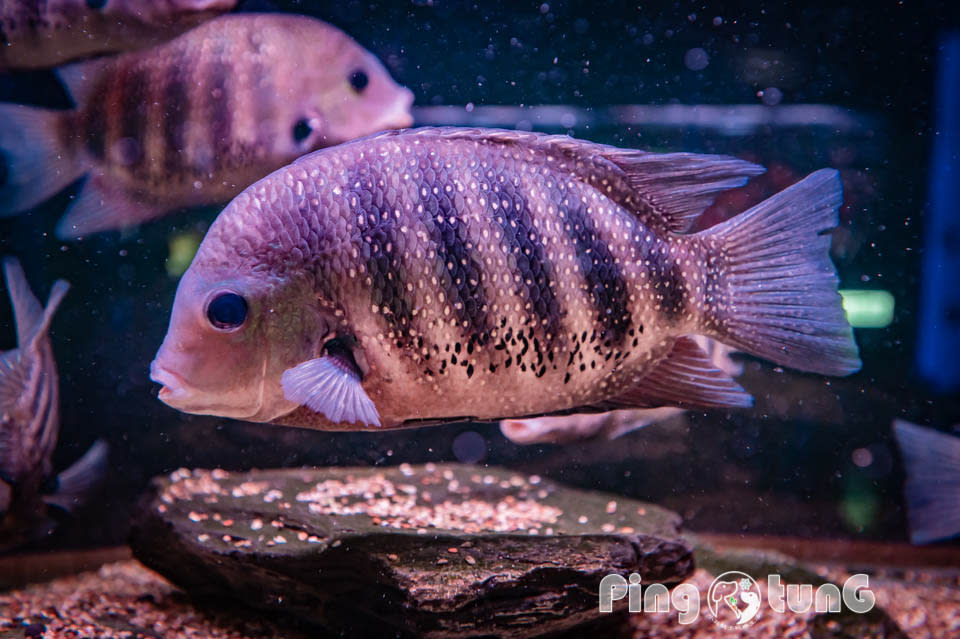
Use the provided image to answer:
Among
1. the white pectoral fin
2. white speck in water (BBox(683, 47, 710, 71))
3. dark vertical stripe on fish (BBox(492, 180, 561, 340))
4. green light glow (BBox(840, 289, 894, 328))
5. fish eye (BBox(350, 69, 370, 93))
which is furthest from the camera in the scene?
green light glow (BBox(840, 289, 894, 328))

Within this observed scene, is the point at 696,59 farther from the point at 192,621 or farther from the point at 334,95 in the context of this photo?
the point at 192,621

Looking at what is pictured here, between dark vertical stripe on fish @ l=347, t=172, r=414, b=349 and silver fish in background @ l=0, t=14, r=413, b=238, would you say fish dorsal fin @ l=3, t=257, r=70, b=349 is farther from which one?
dark vertical stripe on fish @ l=347, t=172, r=414, b=349

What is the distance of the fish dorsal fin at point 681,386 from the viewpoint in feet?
6.16

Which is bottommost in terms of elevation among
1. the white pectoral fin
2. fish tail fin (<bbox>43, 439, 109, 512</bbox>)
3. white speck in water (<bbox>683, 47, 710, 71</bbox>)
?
fish tail fin (<bbox>43, 439, 109, 512</bbox>)

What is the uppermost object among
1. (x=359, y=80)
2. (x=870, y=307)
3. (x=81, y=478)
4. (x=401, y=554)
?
(x=359, y=80)

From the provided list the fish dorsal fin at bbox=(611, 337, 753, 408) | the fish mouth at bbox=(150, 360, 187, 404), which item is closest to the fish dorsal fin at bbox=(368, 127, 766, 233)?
the fish dorsal fin at bbox=(611, 337, 753, 408)

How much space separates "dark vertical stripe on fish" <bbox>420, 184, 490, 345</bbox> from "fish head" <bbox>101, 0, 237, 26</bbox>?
1235 mm

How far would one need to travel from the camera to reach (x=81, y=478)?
3.40 m

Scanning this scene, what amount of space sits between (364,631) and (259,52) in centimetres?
213

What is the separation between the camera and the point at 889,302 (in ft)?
12.2

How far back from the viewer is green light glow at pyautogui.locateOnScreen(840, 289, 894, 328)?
3.70 meters

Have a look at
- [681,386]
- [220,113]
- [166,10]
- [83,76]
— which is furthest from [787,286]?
[83,76]

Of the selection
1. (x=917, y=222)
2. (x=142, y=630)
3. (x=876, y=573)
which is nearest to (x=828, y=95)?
(x=917, y=222)

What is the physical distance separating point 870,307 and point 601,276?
2810mm
